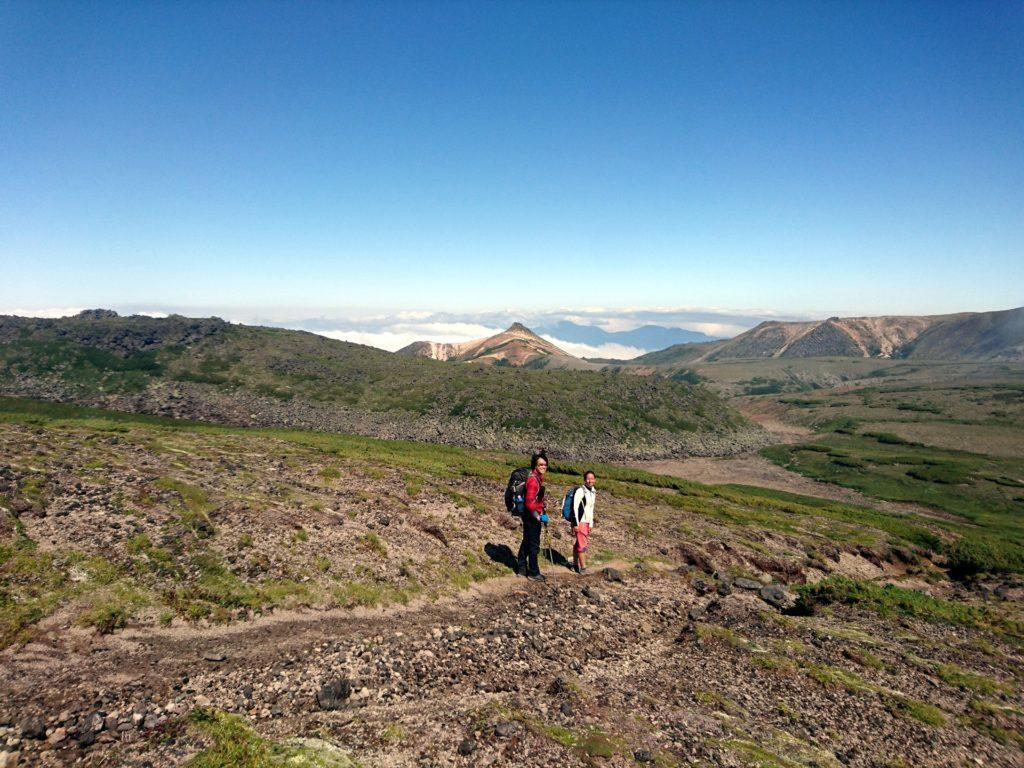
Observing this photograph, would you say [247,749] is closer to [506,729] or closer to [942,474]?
[506,729]

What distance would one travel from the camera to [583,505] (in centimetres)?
2014

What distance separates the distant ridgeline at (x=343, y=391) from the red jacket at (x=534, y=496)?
65910 millimetres

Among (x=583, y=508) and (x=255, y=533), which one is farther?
(x=583, y=508)

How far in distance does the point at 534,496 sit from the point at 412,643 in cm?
670

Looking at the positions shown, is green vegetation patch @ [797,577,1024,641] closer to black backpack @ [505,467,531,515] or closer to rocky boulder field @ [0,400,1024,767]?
rocky boulder field @ [0,400,1024,767]

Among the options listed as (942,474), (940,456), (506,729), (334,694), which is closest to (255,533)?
(334,694)

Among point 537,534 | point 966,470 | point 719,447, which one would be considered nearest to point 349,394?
point 719,447

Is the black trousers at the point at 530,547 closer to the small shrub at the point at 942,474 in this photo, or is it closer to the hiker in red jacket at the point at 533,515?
the hiker in red jacket at the point at 533,515

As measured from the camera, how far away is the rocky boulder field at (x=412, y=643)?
959 cm

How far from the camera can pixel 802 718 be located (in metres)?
12.0

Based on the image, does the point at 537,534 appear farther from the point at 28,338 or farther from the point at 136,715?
the point at 28,338

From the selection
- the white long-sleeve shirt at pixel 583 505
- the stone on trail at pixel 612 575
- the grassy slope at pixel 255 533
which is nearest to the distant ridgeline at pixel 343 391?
the grassy slope at pixel 255 533

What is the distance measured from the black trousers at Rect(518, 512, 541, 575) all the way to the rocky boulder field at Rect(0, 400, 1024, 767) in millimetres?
807

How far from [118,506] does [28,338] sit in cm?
12704
